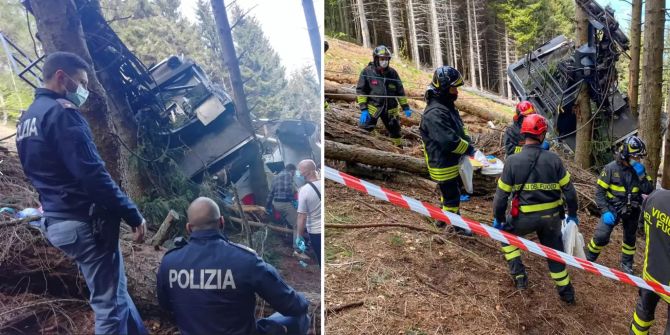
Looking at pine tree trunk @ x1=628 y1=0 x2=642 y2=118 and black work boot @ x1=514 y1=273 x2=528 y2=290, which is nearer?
black work boot @ x1=514 y1=273 x2=528 y2=290

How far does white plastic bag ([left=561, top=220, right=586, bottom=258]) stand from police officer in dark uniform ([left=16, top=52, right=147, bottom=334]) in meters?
3.14

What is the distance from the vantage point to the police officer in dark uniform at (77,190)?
83.8 inches

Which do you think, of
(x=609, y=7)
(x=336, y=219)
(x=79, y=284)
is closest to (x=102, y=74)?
(x=79, y=284)

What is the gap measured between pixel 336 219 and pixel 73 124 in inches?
97.6

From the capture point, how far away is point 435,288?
3494mm

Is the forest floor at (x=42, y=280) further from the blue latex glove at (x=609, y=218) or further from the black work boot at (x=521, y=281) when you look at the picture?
the blue latex glove at (x=609, y=218)

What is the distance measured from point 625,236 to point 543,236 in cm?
155

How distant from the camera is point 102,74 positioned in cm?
224

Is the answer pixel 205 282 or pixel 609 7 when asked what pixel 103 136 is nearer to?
pixel 205 282

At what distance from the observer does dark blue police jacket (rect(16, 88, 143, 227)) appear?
212 centimetres

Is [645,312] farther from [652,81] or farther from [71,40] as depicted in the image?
[71,40]

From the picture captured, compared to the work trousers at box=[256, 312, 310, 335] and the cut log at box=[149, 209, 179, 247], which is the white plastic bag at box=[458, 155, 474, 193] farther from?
the cut log at box=[149, 209, 179, 247]

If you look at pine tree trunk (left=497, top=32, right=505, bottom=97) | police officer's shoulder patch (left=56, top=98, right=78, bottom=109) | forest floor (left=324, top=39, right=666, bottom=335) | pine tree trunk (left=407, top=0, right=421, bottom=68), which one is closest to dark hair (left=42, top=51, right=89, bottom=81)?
police officer's shoulder patch (left=56, top=98, right=78, bottom=109)

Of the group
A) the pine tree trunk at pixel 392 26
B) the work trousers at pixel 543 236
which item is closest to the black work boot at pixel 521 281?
the work trousers at pixel 543 236
